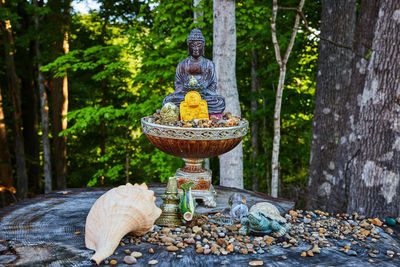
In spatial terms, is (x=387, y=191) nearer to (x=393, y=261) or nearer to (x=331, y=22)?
(x=393, y=261)

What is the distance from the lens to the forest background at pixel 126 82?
244 inches

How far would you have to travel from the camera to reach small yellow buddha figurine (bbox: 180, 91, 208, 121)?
3.02 metres

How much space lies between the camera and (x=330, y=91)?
545 centimetres

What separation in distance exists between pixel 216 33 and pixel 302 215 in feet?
9.53

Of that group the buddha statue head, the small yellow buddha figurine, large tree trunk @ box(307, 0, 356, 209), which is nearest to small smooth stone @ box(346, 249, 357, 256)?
the small yellow buddha figurine

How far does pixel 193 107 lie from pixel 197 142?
16.0 inches

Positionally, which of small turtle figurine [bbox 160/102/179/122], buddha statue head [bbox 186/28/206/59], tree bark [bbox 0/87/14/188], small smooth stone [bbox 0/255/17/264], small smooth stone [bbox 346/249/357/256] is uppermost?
buddha statue head [bbox 186/28/206/59]

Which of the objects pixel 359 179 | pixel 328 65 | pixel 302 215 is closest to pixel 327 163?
pixel 328 65

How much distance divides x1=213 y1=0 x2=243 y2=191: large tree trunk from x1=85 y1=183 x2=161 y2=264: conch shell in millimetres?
2754

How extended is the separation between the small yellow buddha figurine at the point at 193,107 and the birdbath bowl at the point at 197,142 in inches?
12.8

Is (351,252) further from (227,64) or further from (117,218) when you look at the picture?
(227,64)

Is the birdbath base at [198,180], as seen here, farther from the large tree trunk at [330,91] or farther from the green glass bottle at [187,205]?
the large tree trunk at [330,91]

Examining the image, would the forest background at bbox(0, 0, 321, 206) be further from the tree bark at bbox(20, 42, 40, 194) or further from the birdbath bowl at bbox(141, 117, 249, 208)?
the birdbath bowl at bbox(141, 117, 249, 208)

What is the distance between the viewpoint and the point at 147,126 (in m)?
2.88
